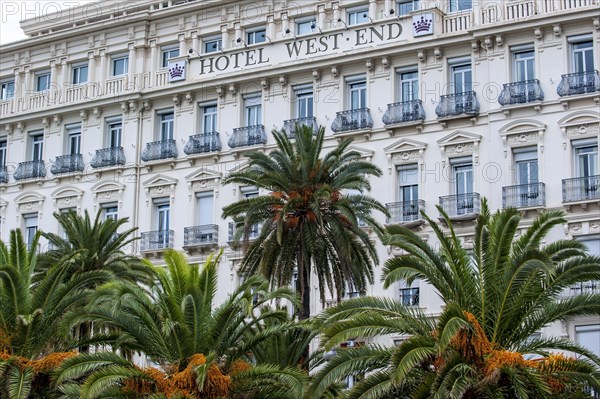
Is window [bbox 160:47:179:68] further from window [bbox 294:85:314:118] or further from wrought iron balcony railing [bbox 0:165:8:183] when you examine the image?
wrought iron balcony railing [bbox 0:165:8:183]

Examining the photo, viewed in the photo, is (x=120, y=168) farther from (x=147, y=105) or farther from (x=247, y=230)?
(x=247, y=230)

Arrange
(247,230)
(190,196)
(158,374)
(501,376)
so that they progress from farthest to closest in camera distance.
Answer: (190,196)
(247,230)
(158,374)
(501,376)

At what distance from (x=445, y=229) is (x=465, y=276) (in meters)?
13.4

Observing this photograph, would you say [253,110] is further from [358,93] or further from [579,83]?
[579,83]

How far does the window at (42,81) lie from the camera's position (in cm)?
5709

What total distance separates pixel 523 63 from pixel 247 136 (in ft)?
37.6

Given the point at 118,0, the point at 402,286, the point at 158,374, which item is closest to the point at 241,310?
the point at 158,374

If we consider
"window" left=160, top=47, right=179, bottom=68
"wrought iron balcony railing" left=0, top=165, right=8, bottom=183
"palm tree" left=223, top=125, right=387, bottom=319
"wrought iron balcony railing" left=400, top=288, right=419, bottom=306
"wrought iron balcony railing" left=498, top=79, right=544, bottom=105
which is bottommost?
"wrought iron balcony railing" left=400, top=288, right=419, bottom=306

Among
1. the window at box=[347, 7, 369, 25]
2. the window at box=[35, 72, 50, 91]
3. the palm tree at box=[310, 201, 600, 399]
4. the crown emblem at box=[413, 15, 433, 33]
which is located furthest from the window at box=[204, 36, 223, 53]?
the palm tree at box=[310, 201, 600, 399]

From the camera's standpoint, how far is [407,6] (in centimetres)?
4928

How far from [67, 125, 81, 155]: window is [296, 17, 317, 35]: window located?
36.2ft

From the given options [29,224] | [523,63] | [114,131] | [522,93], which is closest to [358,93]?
[523,63]

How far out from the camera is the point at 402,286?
45.7 m

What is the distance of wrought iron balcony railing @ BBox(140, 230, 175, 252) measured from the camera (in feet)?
167
